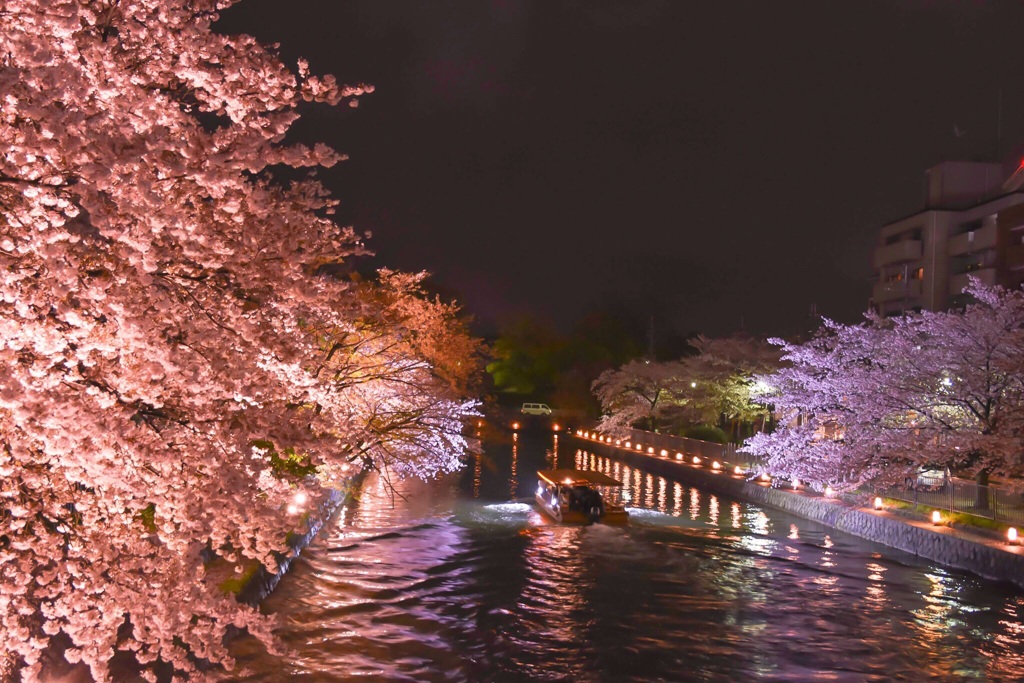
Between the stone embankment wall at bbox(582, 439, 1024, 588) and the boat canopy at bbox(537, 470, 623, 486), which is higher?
the boat canopy at bbox(537, 470, 623, 486)

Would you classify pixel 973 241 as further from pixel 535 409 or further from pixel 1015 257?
pixel 535 409

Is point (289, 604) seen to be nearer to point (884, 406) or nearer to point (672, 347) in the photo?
point (884, 406)

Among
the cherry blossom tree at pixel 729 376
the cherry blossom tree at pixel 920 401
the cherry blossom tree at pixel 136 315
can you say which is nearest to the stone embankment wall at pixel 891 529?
the cherry blossom tree at pixel 920 401

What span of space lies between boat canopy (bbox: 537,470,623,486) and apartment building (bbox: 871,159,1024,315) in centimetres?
2429

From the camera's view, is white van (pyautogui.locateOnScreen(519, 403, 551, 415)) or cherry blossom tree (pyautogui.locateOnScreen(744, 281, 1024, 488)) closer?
cherry blossom tree (pyautogui.locateOnScreen(744, 281, 1024, 488))

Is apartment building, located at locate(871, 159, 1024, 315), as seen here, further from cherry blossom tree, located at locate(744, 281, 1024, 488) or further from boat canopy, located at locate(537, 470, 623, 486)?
boat canopy, located at locate(537, 470, 623, 486)

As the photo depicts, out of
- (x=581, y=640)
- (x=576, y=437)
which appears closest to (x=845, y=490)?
(x=581, y=640)

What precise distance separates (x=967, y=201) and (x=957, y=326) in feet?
98.1

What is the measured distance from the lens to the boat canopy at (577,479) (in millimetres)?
28422

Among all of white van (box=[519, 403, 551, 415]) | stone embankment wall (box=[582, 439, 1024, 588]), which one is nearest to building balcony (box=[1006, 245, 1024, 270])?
stone embankment wall (box=[582, 439, 1024, 588])

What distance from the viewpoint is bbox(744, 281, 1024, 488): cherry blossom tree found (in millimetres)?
22734

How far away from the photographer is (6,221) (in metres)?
6.47

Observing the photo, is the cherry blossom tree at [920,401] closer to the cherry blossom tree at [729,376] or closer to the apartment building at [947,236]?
the cherry blossom tree at [729,376]

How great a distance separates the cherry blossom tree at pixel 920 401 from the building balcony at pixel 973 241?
21.9 meters
